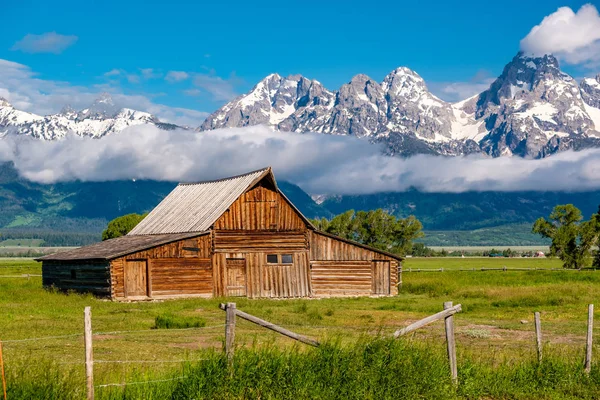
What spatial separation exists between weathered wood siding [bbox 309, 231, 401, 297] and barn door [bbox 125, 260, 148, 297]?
38.6 ft

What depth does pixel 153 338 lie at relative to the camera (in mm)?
26297

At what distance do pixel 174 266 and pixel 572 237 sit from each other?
248 ft

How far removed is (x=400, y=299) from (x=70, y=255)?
22.1 m

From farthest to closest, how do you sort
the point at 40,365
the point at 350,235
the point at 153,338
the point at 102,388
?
1. the point at 350,235
2. the point at 153,338
3. the point at 40,365
4. the point at 102,388

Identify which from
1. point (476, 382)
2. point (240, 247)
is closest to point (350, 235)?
point (240, 247)

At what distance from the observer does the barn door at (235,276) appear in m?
51.1

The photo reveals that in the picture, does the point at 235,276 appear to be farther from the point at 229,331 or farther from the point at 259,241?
the point at 229,331

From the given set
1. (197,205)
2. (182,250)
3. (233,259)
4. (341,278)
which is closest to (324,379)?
(182,250)

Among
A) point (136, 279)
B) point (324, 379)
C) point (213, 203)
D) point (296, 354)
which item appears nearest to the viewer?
point (324, 379)

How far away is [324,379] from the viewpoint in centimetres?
1515

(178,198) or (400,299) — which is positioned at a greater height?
(178,198)

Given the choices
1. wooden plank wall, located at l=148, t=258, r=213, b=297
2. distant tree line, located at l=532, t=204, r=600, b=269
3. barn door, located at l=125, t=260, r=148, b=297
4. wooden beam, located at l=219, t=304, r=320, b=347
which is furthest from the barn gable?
distant tree line, located at l=532, t=204, r=600, b=269

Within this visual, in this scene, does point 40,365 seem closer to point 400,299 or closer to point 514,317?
point 514,317

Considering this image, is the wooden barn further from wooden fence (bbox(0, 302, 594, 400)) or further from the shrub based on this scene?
wooden fence (bbox(0, 302, 594, 400))
